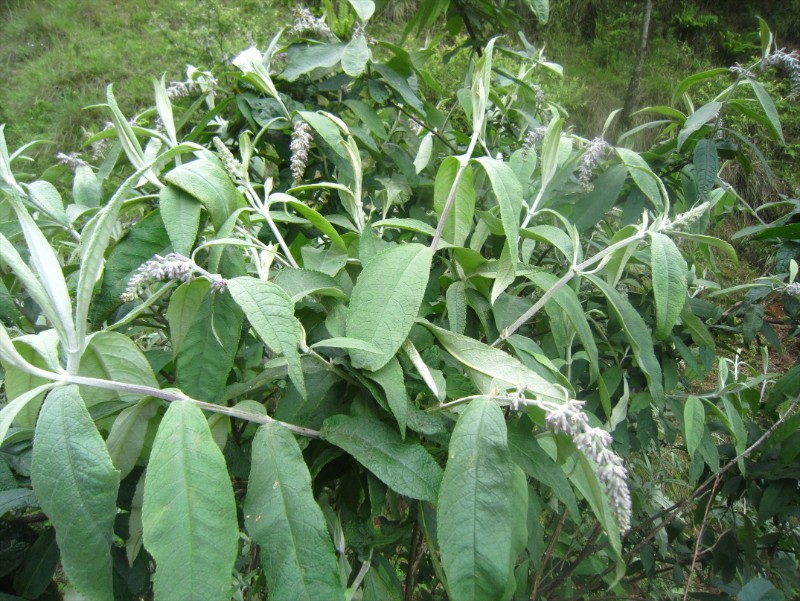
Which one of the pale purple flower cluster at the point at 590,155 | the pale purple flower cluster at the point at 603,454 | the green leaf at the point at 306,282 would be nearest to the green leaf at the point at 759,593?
the pale purple flower cluster at the point at 603,454

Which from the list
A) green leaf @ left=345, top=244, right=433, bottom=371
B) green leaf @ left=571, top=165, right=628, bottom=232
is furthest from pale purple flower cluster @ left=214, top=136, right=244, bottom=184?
green leaf @ left=571, top=165, right=628, bottom=232

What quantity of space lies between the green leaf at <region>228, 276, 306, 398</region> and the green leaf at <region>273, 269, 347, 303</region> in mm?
115

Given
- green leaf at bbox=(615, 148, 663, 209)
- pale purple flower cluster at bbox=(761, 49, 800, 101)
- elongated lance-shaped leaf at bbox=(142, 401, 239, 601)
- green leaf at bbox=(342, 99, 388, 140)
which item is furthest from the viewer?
green leaf at bbox=(342, 99, 388, 140)

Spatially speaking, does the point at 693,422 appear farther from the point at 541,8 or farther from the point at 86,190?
the point at 86,190

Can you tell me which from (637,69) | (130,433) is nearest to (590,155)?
(130,433)

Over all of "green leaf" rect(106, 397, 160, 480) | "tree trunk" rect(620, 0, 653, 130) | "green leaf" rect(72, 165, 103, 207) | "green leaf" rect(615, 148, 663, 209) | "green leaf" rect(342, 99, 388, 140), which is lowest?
"tree trunk" rect(620, 0, 653, 130)

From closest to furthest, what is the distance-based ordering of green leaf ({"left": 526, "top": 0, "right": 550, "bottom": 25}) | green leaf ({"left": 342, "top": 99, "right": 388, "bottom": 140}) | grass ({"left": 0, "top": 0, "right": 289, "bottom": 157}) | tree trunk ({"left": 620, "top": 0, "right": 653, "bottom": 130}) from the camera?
1. green leaf ({"left": 342, "top": 99, "right": 388, "bottom": 140})
2. green leaf ({"left": 526, "top": 0, "right": 550, "bottom": 25})
3. tree trunk ({"left": 620, "top": 0, "right": 653, "bottom": 130})
4. grass ({"left": 0, "top": 0, "right": 289, "bottom": 157})

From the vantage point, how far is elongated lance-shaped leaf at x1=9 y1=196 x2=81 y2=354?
58cm

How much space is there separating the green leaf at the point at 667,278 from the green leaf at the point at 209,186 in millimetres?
559

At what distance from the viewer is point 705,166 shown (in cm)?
107

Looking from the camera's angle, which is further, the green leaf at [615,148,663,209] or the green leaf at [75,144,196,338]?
the green leaf at [615,148,663,209]

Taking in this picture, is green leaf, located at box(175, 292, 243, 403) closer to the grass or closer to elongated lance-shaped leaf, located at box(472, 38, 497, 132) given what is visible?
elongated lance-shaped leaf, located at box(472, 38, 497, 132)

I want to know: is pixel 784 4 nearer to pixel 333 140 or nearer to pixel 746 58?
pixel 746 58

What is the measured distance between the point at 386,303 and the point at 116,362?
0.31 meters
